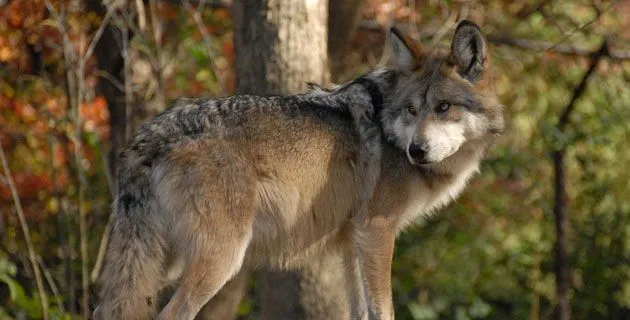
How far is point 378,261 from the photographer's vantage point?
6.14 metres

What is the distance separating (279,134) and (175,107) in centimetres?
63

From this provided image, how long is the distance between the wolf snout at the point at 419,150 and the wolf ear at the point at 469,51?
1.91 feet

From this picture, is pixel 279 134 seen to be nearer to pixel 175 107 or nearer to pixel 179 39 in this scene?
pixel 175 107

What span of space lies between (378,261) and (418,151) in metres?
0.77

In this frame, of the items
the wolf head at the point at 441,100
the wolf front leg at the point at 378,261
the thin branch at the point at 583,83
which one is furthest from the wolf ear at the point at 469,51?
the thin branch at the point at 583,83

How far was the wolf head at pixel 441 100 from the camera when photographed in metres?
5.90

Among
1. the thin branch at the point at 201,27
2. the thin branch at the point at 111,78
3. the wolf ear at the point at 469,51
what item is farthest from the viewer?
the thin branch at the point at 111,78

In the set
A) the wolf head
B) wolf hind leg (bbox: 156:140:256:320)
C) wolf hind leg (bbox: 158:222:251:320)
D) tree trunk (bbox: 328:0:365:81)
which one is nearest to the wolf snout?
the wolf head

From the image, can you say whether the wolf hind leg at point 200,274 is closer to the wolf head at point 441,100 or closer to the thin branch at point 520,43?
the wolf head at point 441,100

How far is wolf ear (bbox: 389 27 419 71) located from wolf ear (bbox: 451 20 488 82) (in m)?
0.26

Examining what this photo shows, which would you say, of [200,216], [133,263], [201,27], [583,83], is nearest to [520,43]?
[583,83]

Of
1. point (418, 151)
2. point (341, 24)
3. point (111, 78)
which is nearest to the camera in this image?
point (418, 151)

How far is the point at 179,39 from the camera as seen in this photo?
909cm

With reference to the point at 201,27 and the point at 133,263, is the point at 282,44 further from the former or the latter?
the point at 133,263
